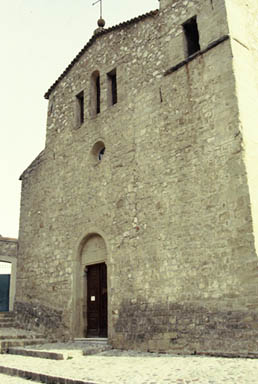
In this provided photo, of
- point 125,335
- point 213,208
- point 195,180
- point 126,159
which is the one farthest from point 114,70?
point 125,335

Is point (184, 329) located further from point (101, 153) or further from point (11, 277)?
point (11, 277)

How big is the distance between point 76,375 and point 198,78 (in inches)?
257

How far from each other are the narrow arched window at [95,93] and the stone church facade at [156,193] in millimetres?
44

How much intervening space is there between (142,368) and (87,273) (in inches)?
210

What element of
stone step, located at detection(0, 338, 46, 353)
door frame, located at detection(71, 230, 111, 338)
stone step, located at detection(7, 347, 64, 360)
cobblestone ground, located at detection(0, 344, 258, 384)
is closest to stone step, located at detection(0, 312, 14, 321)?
stone step, located at detection(0, 338, 46, 353)

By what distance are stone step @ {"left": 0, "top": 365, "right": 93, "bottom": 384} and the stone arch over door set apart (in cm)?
384

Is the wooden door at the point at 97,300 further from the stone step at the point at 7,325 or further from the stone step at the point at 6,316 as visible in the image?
the stone step at the point at 6,316

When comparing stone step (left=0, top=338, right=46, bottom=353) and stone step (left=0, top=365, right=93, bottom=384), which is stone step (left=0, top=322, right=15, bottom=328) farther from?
stone step (left=0, top=365, right=93, bottom=384)

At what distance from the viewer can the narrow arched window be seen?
39.8 feet

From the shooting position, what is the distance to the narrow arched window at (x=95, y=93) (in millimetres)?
A: 12127

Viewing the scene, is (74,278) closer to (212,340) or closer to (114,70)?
Answer: (212,340)

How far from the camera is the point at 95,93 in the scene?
12398 mm

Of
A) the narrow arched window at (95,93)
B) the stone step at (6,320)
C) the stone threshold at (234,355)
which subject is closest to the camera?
the stone threshold at (234,355)

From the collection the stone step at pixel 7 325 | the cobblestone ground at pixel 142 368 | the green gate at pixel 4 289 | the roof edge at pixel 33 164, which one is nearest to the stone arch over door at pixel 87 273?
the cobblestone ground at pixel 142 368
